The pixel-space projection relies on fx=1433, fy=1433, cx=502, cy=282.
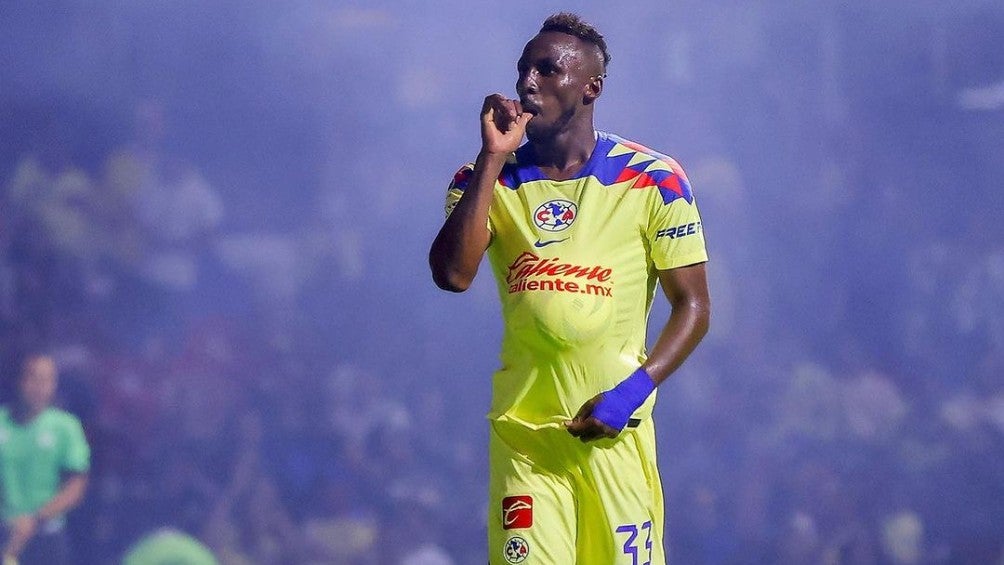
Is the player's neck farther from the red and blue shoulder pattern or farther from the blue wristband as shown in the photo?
the blue wristband

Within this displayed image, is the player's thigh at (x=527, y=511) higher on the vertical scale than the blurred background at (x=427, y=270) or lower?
lower

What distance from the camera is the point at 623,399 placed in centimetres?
276

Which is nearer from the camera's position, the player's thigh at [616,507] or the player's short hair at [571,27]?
the player's thigh at [616,507]

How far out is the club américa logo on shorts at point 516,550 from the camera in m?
2.77

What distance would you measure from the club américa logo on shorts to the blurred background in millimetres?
2799

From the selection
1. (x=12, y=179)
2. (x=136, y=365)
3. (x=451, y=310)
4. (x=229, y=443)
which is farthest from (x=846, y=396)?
(x=12, y=179)

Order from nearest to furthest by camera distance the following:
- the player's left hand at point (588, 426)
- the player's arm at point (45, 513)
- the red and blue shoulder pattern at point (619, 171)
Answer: the player's left hand at point (588, 426)
the red and blue shoulder pattern at point (619, 171)
the player's arm at point (45, 513)

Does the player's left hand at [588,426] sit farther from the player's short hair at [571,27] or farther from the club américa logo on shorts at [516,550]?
the player's short hair at [571,27]

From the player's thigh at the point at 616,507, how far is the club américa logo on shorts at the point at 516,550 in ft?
0.44

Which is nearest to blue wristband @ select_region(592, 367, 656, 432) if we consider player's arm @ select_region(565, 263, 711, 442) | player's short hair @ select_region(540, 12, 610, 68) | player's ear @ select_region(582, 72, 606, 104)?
player's arm @ select_region(565, 263, 711, 442)

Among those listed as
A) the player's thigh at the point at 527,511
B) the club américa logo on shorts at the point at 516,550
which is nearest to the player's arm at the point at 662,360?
the player's thigh at the point at 527,511

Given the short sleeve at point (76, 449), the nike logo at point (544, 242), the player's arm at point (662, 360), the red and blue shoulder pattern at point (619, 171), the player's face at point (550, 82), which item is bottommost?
the player's arm at point (662, 360)

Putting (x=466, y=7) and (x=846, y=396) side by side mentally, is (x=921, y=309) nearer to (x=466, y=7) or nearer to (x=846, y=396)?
(x=846, y=396)

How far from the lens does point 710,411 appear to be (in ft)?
18.6
